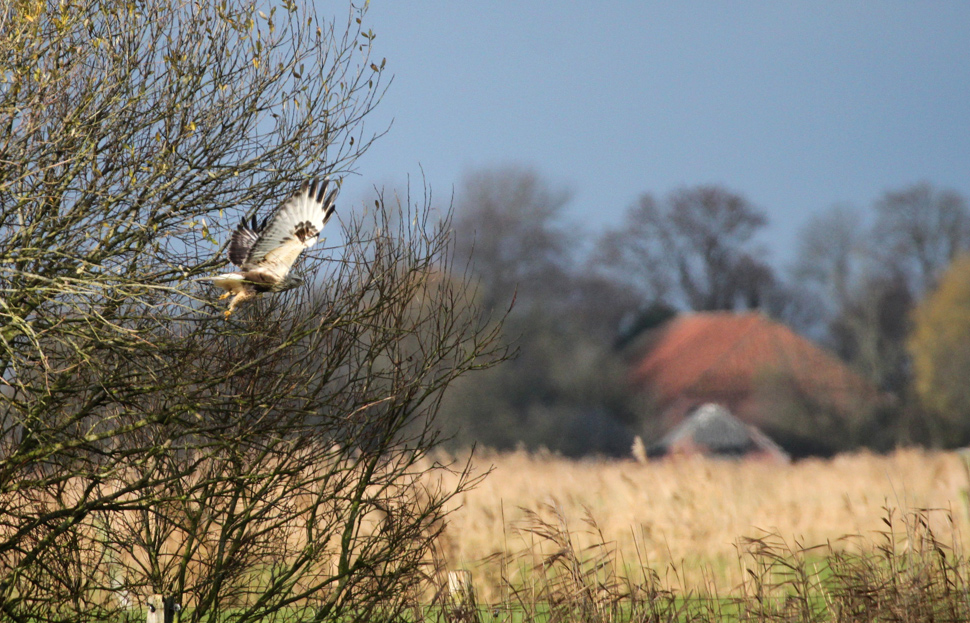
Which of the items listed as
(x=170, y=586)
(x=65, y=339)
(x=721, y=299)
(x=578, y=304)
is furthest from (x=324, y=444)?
(x=721, y=299)

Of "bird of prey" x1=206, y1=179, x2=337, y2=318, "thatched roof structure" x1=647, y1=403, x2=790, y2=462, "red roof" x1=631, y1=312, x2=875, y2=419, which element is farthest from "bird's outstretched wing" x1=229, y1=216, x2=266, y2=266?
"red roof" x1=631, y1=312, x2=875, y2=419

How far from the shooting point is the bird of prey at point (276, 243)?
17.1 ft

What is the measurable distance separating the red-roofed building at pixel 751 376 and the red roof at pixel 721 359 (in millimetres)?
23

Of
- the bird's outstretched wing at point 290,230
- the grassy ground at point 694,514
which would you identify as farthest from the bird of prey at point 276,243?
the grassy ground at point 694,514

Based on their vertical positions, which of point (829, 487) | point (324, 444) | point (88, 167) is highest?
point (88, 167)

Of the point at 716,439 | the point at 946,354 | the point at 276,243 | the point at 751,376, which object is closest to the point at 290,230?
the point at 276,243

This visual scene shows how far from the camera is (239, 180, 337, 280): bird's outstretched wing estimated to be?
208 inches

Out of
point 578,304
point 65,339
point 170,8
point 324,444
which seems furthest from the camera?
point 578,304

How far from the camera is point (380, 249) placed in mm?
6074

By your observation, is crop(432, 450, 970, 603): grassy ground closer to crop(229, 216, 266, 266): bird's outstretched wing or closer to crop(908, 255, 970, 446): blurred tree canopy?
crop(229, 216, 266, 266): bird's outstretched wing

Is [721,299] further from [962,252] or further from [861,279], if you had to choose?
[962,252]

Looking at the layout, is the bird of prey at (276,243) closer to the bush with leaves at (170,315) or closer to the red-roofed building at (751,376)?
the bush with leaves at (170,315)

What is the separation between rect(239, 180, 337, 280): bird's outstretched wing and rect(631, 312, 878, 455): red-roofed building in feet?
60.4

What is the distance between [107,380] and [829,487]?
35.3 feet
